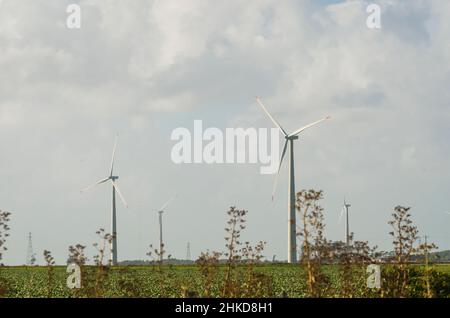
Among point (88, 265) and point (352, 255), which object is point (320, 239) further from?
point (88, 265)

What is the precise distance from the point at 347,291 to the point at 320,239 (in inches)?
53.9

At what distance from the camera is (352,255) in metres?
16.0

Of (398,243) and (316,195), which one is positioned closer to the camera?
(316,195)

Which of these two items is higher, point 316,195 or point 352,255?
point 316,195

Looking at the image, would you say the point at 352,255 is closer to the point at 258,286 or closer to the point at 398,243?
the point at 398,243

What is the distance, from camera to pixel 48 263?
1622 cm

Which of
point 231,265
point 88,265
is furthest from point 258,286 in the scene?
point 88,265
